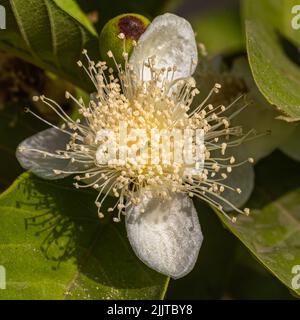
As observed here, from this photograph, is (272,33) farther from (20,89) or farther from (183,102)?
(20,89)

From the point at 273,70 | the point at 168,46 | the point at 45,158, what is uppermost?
the point at 273,70

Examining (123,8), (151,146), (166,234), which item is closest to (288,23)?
(123,8)

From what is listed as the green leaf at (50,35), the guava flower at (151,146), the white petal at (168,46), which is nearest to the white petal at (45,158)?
the guava flower at (151,146)

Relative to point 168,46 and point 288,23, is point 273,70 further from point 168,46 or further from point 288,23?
point 288,23

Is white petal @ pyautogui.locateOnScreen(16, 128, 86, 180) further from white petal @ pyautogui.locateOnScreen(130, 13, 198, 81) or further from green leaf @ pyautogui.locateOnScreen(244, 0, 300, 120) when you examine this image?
green leaf @ pyautogui.locateOnScreen(244, 0, 300, 120)

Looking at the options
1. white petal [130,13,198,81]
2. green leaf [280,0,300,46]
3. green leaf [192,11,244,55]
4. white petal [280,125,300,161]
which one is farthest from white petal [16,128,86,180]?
green leaf [192,11,244,55]

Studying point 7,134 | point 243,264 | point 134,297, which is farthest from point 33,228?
point 243,264

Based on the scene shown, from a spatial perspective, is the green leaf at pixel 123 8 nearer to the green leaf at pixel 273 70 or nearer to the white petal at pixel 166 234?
the green leaf at pixel 273 70
